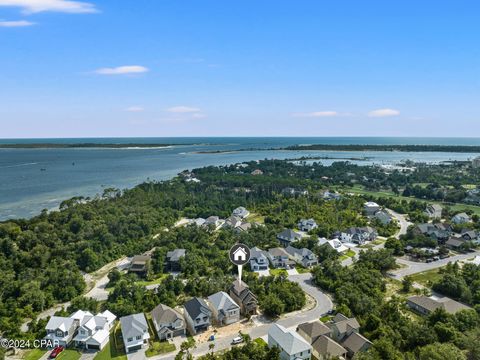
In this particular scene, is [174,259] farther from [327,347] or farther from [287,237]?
[327,347]

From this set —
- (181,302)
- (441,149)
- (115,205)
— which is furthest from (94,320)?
(441,149)

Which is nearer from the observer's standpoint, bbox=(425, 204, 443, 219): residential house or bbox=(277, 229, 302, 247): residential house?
bbox=(277, 229, 302, 247): residential house

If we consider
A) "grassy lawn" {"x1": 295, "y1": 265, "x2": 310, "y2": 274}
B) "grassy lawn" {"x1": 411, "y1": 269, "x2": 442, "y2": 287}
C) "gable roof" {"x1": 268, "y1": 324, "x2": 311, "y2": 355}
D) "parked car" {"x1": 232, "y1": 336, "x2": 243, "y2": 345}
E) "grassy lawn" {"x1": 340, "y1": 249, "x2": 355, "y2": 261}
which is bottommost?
"grassy lawn" {"x1": 295, "y1": 265, "x2": 310, "y2": 274}

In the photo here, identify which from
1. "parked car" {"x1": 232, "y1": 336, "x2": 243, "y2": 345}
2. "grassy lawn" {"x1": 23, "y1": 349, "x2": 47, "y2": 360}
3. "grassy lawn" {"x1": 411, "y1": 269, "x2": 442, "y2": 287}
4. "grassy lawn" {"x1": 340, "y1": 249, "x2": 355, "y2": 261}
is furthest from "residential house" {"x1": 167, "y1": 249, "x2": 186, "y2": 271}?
"grassy lawn" {"x1": 411, "y1": 269, "x2": 442, "y2": 287}

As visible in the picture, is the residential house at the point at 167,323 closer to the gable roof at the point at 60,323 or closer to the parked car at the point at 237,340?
the parked car at the point at 237,340

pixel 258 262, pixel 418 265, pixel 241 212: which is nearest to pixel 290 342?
pixel 258 262

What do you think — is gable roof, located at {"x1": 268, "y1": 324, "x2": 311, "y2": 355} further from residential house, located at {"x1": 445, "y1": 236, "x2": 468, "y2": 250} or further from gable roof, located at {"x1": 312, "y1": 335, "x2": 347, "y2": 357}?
residential house, located at {"x1": 445, "y1": 236, "x2": 468, "y2": 250}
